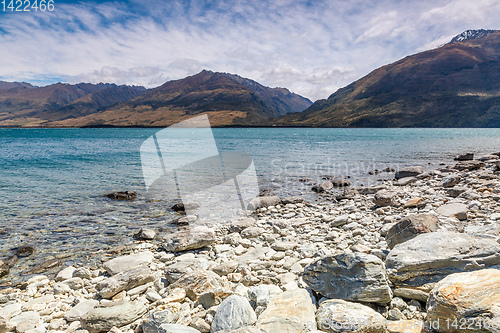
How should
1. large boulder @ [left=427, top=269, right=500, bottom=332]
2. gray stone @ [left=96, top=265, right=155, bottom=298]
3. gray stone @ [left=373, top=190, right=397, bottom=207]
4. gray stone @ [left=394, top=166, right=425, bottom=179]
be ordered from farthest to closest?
gray stone @ [left=394, top=166, right=425, bottom=179] < gray stone @ [left=373, top=190, right=397, bottom=207] < gray stone @ [left=96, top=265, right=155, bottom=298] < large boulder @ [left=427, top=269, right=500, bottom=332]

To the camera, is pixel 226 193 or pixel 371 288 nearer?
pixel 371 288

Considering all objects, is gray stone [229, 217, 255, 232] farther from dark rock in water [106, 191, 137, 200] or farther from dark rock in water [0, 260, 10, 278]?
dark rock in water [106, 191, 137, 200]

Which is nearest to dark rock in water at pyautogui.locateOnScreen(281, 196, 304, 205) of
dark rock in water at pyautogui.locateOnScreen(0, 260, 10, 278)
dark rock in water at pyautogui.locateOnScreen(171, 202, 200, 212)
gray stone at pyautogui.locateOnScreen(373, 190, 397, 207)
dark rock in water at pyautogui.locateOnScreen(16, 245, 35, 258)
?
gray stone at pyautogui.locateOnScreen(373, 190, 397, 207)

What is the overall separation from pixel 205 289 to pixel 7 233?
28.4 ft

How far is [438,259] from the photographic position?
3.93m

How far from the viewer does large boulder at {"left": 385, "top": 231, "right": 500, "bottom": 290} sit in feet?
12.3

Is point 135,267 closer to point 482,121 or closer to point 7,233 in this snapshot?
point 7,233

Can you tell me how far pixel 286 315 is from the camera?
3494mm

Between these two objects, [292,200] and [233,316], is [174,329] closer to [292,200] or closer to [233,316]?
[233,316]

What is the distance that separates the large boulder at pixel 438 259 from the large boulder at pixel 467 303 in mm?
522

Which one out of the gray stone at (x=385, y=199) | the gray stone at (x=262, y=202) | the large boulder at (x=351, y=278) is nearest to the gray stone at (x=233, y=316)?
the large boulder at (x=351, y=278)

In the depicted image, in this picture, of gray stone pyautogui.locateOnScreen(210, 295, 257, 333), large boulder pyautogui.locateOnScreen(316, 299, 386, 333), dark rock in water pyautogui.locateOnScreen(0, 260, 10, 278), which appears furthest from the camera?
dark rock in water pyautogui.locateOnScreen(0, 260, 10, 278)

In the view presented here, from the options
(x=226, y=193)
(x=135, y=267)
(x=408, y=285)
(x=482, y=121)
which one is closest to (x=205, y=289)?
(x=135, y=267)

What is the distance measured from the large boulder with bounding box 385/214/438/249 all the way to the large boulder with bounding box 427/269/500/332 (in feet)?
→ 7.62
